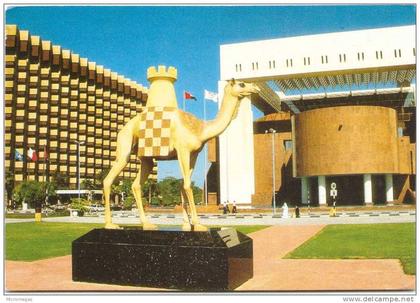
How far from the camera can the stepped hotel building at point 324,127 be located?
57.0 m

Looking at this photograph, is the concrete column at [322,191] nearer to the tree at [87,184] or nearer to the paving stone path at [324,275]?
the tree at [87,184]

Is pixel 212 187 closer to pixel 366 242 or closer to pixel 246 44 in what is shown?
pixel 246 44

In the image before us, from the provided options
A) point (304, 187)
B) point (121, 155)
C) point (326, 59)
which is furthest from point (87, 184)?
point (121, 155)

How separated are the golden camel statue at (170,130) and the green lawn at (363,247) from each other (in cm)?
539

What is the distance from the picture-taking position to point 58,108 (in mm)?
92125

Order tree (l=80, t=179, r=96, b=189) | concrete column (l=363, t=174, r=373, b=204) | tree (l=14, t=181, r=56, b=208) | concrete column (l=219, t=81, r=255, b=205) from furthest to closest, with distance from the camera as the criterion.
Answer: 1. tree (l=80, t=179, r=96, b=189)
2. tree (l=14, t=181, r=56, b=208)
3. concrete column (l=219, t=81, r=255, b=205)
4. concrete column (l=363, t=174, r=373, b=204)

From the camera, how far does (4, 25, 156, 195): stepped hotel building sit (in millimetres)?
83375

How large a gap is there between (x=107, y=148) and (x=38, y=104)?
2011 centimetres

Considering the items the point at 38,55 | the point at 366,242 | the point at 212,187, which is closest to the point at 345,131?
the point at 212,187

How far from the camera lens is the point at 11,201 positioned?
242 feet

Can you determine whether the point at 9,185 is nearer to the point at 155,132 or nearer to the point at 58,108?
the point at 58,108

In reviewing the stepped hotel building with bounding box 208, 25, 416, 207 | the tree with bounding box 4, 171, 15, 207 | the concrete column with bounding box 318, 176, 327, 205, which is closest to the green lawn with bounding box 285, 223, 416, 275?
the stepped hotel building with bounding box 208, 25, 416, 207

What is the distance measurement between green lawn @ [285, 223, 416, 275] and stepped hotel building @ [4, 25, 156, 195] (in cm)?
6083

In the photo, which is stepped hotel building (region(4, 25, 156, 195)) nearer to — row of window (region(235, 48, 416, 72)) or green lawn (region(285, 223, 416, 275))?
row of window (region(235, 48, 416, 72))
